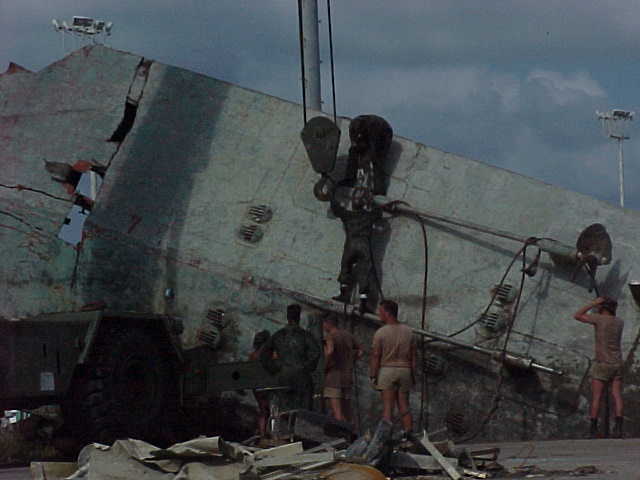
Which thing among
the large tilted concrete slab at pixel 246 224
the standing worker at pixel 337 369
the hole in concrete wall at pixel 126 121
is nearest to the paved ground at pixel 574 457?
the large tilted concrete slab at pixel 246 224

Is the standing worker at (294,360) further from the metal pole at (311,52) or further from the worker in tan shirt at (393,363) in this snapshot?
the metal pole at (311,52)

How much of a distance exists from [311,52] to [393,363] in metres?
6.36

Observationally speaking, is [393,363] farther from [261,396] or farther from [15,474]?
[15,474]

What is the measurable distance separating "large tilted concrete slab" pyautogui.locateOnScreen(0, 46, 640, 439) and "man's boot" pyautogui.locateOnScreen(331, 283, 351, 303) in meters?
0.15

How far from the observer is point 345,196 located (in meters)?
13.7

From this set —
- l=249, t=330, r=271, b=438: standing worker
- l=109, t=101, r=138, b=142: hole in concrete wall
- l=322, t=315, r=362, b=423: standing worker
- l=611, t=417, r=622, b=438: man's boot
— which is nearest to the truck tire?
l=249, t=330, r=271, b=438: standing worker

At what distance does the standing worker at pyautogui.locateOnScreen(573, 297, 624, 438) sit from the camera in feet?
40.2

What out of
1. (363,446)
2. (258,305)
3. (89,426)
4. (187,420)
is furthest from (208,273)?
(363,446)

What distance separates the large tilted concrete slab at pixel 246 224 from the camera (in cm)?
1298

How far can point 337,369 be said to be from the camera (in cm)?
1231

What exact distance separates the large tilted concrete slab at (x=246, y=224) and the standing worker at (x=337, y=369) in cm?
94

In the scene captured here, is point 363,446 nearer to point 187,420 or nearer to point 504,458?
point 504,458

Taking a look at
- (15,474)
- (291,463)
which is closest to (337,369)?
(15,474)

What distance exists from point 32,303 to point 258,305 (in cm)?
252
